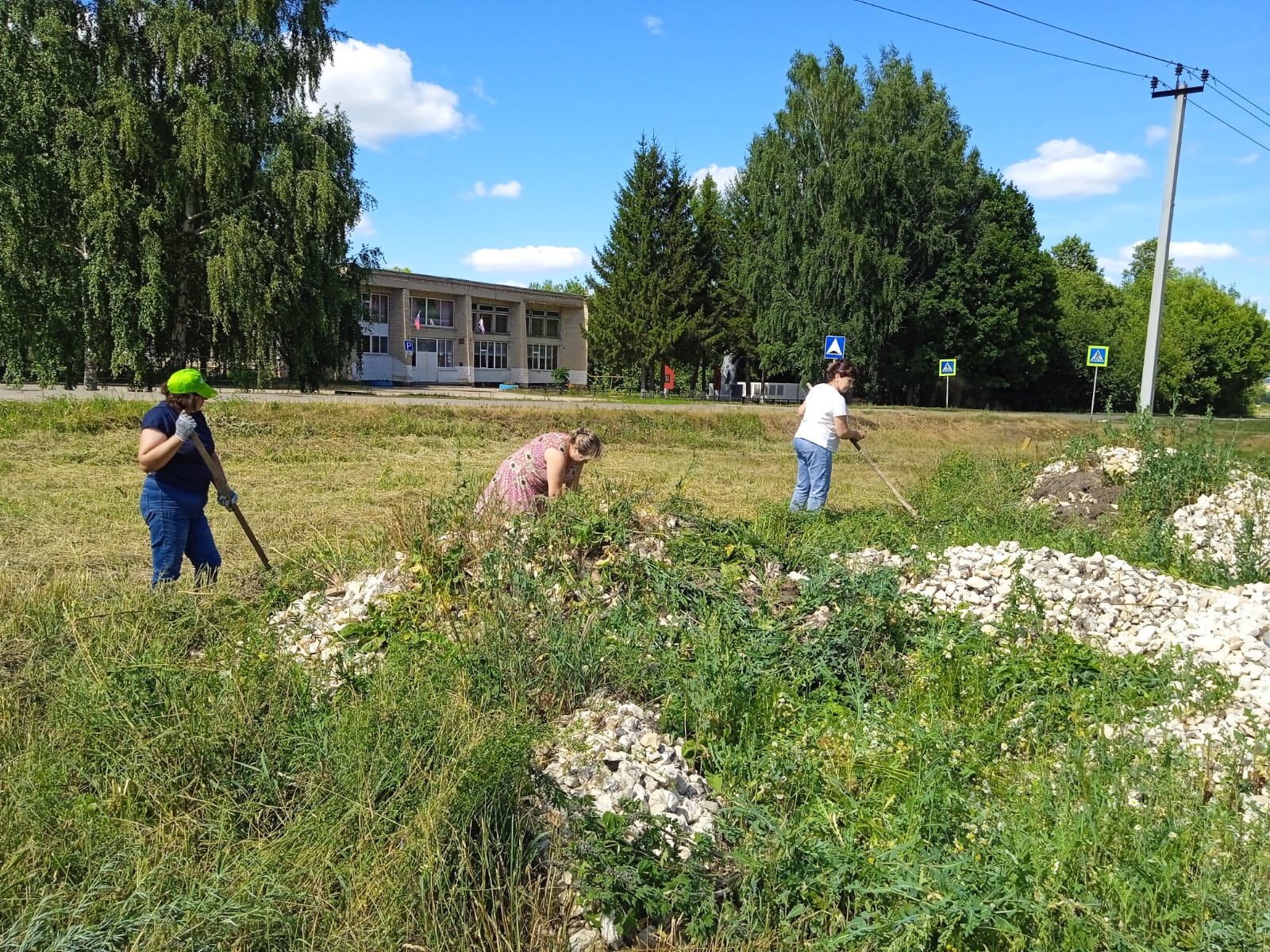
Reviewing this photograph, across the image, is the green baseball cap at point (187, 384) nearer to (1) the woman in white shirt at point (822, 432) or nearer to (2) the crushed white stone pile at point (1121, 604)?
(2) the crushed white stone pile at point (1121, 604)

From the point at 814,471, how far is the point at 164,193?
19168mm

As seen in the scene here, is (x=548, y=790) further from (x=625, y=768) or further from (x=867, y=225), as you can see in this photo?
(x=867, y=225)

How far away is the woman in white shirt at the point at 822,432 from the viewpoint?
26.1 ft

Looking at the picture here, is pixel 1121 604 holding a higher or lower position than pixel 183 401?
lower

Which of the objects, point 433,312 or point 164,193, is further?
point 433,312

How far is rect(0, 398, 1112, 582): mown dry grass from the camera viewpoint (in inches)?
285

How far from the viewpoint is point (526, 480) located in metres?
5.69

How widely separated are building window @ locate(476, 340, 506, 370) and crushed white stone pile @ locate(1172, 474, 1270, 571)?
50.4 meters

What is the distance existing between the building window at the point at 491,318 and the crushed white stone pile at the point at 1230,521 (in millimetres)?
48412

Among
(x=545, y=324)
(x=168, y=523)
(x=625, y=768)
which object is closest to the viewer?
(x=625, y=768)

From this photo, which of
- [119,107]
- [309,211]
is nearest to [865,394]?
[309,211]

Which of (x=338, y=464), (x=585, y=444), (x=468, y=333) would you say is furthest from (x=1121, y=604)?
(x=468, y=333)

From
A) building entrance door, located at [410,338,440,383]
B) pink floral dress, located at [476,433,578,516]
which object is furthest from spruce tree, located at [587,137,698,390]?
pink floral dress, located at [476,433,578,516]

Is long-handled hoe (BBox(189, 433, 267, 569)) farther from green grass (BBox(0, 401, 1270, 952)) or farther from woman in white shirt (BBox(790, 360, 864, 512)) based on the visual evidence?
woman in white shirt (BBox(790, 360, 864, 512))
